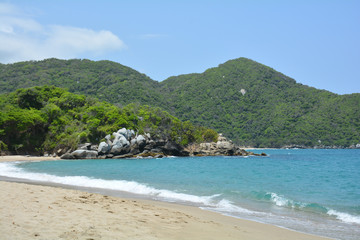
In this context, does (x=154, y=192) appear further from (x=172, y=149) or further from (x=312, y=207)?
(x=172, y=149)

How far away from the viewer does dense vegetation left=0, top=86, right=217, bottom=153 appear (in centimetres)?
4612

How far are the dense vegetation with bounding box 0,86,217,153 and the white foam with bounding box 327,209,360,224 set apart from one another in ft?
140

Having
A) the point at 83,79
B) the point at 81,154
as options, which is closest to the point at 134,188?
the point at 81,154

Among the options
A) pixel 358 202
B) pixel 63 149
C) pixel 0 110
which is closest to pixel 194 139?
pixel 63 149

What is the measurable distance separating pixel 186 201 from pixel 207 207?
1.40 metres

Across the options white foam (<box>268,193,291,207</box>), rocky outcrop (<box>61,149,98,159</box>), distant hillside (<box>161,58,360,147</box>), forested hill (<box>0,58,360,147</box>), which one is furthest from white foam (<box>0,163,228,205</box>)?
distant hillside (<box>161,58,360,147</box>)

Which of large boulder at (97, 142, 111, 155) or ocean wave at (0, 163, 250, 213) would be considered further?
large boulder at (97, 142, 111, 155)

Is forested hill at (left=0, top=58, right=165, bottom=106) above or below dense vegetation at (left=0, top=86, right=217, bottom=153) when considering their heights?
above

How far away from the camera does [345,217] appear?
9.94 m


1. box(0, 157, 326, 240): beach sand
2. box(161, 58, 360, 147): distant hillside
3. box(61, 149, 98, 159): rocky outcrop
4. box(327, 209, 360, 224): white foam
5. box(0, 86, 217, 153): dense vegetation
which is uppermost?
box(161, 58, 360, 147): distant hillside

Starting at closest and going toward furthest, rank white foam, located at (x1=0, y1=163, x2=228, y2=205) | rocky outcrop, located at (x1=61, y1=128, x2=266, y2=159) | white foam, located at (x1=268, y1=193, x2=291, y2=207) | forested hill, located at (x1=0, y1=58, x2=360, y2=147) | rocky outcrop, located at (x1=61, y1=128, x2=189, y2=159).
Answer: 1. white foam, located at (x1=268, y1=193, x2=291, y2=207)
2. white foam, located at (x1=0, y1=163, x2=228, y2=205)
3. rocky outcrop, located at (x1=61, y1=128, x2=189, y2=159)
4. rocky outcrop, located at (x1=61, y1=128, x2=266, y2=159)
5. forested hill, located at (x1=0, y1=58, x2=360, y2=147)

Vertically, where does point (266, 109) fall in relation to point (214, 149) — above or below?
above

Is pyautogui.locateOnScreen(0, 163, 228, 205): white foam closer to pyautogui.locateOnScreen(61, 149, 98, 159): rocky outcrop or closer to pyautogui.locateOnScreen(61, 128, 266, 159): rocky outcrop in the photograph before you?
pyautogui.locateOnScreen(61, 149, 98, 159): rocky outcrop

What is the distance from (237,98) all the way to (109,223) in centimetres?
12248
